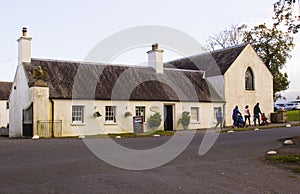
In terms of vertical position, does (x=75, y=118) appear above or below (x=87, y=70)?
below

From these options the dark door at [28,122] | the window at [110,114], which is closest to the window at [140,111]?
the window at [110,114]

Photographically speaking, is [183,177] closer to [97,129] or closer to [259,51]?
[97,129]

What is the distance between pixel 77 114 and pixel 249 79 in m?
18.3

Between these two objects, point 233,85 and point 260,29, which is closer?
point 233,85

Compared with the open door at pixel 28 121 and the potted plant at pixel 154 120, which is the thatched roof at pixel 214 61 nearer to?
the potted plant at pixel 154 120

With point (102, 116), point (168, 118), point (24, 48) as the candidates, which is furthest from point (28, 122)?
point (168, 118)

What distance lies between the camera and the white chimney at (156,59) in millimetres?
33031

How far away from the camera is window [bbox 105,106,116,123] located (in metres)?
27.1

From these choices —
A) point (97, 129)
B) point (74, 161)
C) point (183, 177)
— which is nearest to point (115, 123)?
point (97, 129)

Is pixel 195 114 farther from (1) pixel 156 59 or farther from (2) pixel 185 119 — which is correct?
(1) pixel 156 59

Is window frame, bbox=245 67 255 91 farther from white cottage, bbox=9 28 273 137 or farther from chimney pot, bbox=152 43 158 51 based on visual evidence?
chimney pot, bbox=152 43 158 51

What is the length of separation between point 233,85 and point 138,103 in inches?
421

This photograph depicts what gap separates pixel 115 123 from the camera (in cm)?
2719

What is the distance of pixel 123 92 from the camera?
2819 cm
